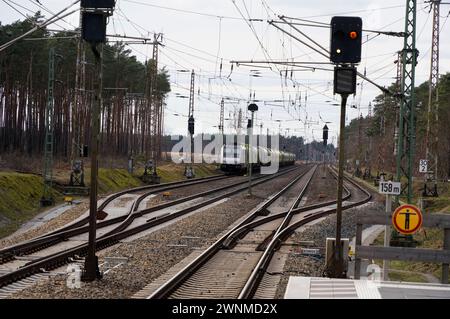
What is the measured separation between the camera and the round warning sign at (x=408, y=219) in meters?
10.4

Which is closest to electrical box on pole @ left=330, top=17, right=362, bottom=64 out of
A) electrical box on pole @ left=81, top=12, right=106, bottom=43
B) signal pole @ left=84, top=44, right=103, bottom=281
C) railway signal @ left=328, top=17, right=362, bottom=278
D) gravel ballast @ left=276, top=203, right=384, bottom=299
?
railway signal @ left=328, top=17, right=362, bottom=278

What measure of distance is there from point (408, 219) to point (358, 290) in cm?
196

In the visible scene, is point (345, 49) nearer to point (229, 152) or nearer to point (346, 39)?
point (346, 39)

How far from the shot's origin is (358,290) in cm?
907

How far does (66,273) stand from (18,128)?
171ft

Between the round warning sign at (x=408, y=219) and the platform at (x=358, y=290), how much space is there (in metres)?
1.06

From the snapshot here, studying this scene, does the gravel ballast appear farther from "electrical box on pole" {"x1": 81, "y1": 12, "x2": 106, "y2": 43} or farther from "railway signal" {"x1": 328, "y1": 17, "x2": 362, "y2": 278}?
"electrical box on pole" {"x1": 81, "y1": 12, "x2": 106, "y2": 43}

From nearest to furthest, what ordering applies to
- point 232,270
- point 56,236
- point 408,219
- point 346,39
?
point 408,219, point 346,39, point 232,270, point 56,236

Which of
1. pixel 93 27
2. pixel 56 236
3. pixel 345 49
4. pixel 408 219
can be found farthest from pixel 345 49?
pixel 56 236

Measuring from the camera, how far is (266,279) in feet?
42.8
